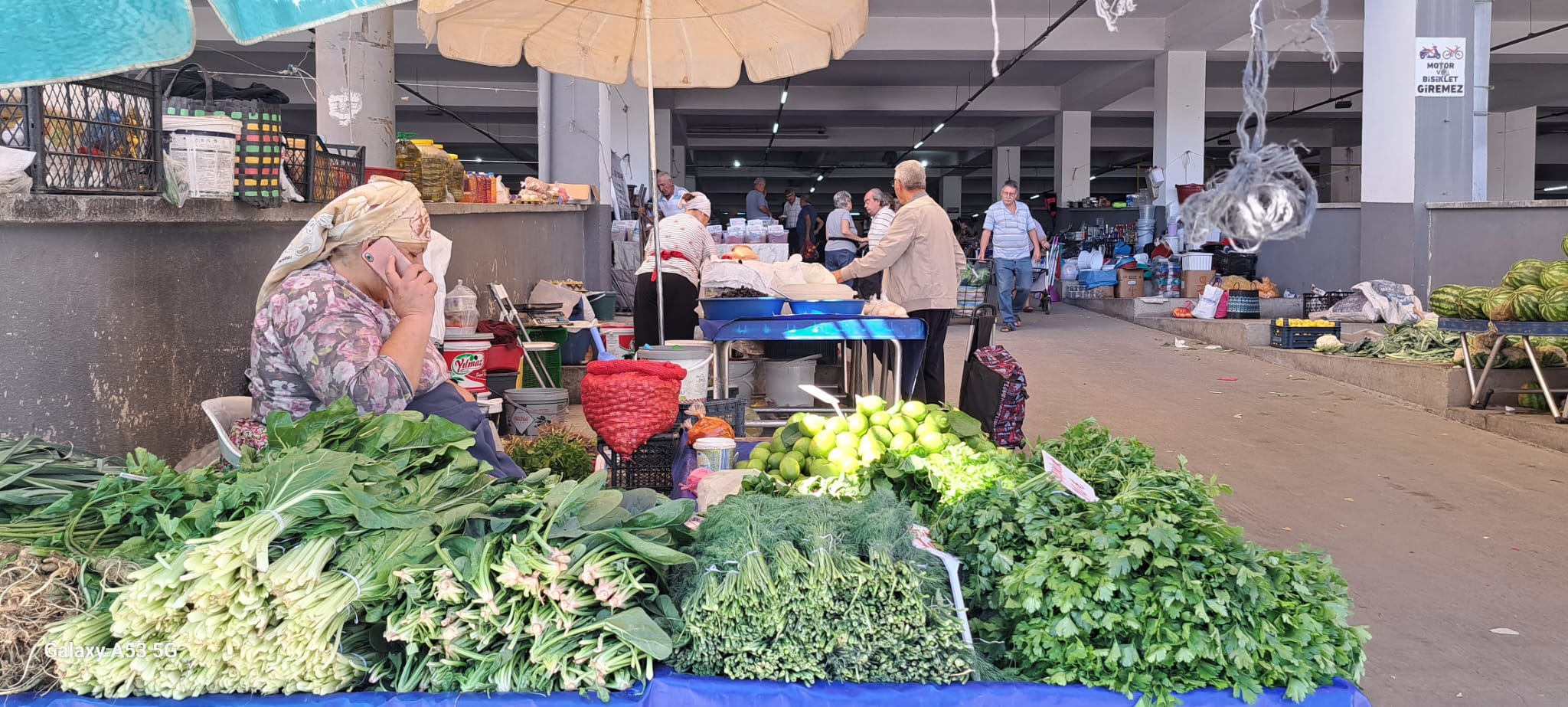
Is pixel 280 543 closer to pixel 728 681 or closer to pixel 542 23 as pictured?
pixel 728 681

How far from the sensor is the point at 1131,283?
15.7 metres

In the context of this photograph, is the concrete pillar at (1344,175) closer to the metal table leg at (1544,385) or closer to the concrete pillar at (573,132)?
the concrete pillar at (573,132)

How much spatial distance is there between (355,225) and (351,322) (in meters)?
0.33

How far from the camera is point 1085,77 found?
21.8m

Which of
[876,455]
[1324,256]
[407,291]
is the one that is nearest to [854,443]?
[876,455]

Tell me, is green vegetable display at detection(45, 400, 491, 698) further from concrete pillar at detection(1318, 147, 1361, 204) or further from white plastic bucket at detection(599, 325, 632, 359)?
concrete pillar at detection(1318, 147, 1361, 204)

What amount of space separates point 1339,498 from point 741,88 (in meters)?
20.1

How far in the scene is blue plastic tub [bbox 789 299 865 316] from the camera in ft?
20.5

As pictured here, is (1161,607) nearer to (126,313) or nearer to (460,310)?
(126,313)

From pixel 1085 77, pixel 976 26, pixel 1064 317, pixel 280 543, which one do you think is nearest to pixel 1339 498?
pixel 280 543

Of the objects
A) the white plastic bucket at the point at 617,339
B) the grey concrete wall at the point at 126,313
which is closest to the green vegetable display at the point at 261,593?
the grey concrete wall at the point at 126,313

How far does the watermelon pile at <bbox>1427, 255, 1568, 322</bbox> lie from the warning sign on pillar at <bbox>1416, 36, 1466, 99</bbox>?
4618 mm

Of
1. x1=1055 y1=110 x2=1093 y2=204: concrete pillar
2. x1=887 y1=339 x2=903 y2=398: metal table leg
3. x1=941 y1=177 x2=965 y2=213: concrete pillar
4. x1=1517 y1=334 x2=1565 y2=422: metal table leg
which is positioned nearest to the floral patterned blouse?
x1=887 y1=339 x2=903 y2=398: metal table leg

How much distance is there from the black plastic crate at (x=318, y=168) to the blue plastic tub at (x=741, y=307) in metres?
1.94
